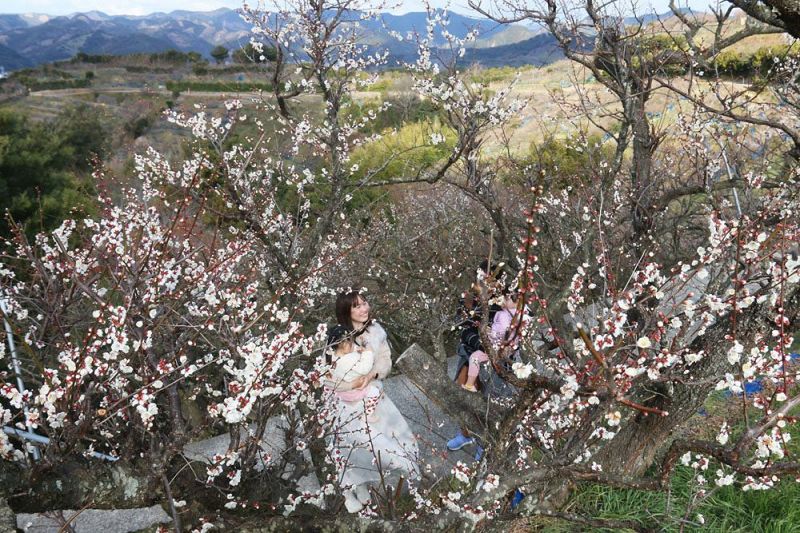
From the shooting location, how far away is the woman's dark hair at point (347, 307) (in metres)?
3.78

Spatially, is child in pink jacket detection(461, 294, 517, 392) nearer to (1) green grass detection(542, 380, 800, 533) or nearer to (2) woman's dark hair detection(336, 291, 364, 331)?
(2) woman's dark hair detection(336, 291, 364, 331)

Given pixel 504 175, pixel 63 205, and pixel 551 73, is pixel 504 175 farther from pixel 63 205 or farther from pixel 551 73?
pixel 551 73

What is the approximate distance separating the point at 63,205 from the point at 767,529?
11643 mm

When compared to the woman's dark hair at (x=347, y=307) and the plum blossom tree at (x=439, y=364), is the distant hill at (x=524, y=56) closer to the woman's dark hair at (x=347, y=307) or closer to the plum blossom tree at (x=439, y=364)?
the plum blossom tree at (x=439, y=364)

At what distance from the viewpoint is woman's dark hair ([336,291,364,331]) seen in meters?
3.78

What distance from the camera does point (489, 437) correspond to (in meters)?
2.90

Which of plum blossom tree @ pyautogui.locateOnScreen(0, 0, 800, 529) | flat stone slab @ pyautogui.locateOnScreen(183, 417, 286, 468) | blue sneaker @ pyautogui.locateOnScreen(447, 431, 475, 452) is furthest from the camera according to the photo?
flat stone slab @ pyautogui.locateOnScreen(183, 417, 286, 468)

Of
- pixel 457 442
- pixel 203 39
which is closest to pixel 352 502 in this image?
pixel 457 442

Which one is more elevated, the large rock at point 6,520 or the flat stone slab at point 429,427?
the large rock at point 6,520

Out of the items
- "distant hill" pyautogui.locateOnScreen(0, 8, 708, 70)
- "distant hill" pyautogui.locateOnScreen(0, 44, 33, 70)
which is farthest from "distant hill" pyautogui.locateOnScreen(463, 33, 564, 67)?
"distant hill" pyautogui.locateOnScreen(0, 44, 33, 70)

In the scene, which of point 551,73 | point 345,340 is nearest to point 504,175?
point 345,340

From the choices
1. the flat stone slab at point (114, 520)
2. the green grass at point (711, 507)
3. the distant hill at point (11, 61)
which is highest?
the distant hill at point (11, 61)

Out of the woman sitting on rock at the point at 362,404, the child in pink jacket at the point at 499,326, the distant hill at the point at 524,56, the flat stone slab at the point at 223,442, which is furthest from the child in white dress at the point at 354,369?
the distant hill at the point at 524,56

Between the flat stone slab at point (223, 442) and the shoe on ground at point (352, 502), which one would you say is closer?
the shoe on ground at point (352, 502)
